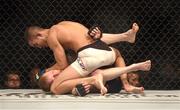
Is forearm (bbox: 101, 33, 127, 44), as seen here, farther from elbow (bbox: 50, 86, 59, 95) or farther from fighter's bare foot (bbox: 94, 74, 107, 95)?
elbow (bbox: 50, 86, 59, 95)

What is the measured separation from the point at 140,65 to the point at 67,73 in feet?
1.35

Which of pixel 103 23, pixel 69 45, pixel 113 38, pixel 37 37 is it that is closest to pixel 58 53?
pixel 69 45

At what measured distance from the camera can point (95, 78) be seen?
2.34 meters

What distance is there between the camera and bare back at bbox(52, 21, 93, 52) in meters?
2.54

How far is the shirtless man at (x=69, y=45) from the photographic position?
2.42m

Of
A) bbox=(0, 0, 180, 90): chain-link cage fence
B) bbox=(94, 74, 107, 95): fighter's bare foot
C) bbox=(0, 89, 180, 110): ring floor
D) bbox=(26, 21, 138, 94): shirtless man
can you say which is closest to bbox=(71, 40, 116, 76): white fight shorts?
bbox=(26, 21, 138, 94): shirtless man

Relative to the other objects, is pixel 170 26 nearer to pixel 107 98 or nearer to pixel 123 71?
pixel 123 71

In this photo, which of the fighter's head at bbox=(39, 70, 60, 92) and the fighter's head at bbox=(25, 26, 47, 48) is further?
the fighter's head at bbox=(25, 26, 47, 48)

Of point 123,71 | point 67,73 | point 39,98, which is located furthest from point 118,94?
point 39,98

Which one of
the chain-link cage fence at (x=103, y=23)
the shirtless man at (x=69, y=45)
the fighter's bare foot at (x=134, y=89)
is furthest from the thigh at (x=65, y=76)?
the chain-link cage fence at (x=103, y=23)

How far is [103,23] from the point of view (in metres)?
3.11

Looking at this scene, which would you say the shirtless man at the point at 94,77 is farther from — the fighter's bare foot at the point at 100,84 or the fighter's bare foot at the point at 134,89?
the fighter's bare foot at the point at 134,89

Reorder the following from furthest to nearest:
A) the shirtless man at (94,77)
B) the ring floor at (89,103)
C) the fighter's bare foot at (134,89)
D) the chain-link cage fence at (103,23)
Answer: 1. the chain-link cage fence at (103,23)
2. the fighter's bare foot at (134,89)
3. the shirtless man at (94,77)
4. the ring floor at (89,103)

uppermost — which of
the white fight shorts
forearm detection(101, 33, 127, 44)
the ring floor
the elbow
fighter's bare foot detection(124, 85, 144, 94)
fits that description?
forearm detection(101, 33, 127, 44)
